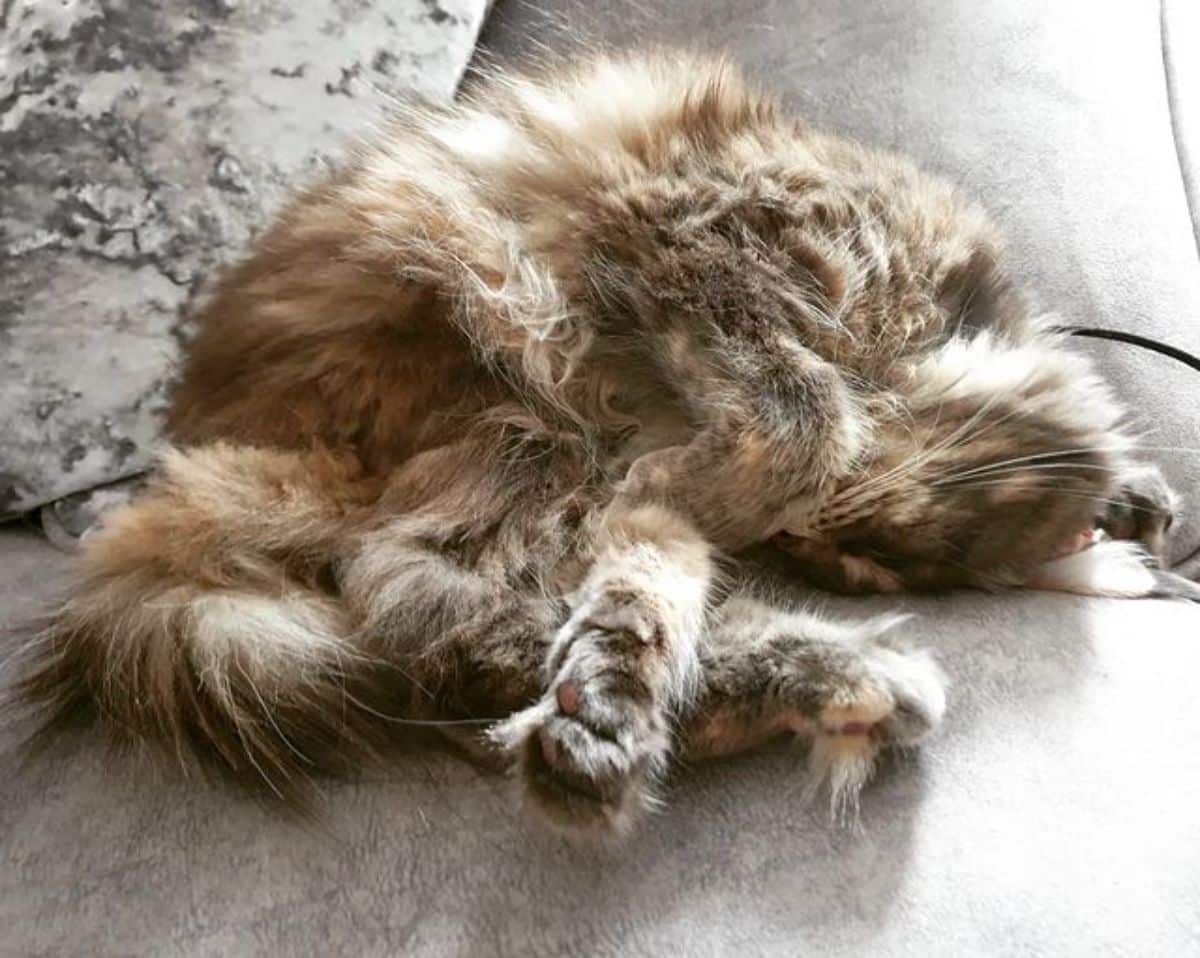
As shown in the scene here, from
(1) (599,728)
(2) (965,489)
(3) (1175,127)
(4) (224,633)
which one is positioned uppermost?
(3) (1175,127)

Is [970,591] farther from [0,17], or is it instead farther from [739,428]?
[0,17]

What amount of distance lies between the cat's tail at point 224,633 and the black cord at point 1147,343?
99cm

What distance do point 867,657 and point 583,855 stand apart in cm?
34

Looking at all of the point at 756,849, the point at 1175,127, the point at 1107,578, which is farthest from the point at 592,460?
the point at 1175,127

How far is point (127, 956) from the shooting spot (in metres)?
0.95

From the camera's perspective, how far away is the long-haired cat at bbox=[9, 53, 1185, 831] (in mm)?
1079

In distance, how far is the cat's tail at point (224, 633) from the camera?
1.08 meters

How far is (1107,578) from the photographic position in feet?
4.35

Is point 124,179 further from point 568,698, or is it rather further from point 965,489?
point 965,489

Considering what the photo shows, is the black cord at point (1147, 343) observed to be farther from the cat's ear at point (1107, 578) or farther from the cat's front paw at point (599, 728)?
the cat's front paw at point (599, 728)

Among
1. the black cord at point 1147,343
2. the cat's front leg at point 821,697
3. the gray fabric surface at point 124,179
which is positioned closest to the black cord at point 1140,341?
the black cord at point 1147,343

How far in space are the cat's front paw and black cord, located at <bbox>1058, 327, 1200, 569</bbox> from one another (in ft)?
2.61

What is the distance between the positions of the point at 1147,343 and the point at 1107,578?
34 centimetres

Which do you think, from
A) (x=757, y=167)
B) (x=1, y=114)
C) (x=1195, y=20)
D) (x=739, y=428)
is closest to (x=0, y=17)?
(x=1, y=114)
